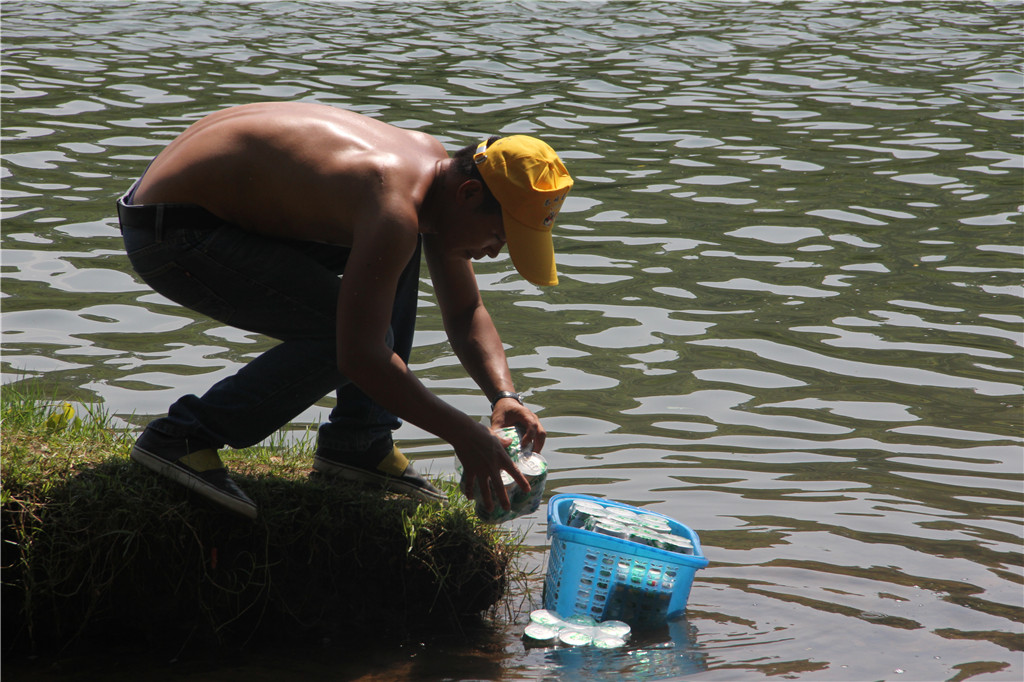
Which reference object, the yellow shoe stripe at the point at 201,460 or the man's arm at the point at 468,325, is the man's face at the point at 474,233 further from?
the yellow shoe stripe at the point at 201,460

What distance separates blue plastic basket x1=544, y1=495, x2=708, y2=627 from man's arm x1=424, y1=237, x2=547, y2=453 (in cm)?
54

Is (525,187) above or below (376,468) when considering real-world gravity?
above

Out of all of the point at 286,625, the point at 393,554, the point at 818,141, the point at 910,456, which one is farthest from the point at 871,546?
the point at 818,141

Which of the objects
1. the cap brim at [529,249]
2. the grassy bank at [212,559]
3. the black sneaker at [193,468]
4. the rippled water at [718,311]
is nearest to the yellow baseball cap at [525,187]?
the cap brim at [529,249]

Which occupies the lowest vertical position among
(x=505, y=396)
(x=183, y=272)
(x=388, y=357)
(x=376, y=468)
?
(x=376, y=468)

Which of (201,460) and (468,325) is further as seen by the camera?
(468,325)

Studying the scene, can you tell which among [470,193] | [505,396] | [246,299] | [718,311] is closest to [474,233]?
[470,193]

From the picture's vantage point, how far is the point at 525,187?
329 centimetres

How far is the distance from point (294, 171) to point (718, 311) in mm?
3743

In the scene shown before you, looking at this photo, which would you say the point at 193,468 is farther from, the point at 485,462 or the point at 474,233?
the point at 474,233

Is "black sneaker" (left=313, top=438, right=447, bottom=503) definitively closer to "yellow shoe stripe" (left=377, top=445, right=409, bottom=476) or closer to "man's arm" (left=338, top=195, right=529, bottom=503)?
"yellow shoe stripe" (left=377, top=445, right=409, bottom=476)

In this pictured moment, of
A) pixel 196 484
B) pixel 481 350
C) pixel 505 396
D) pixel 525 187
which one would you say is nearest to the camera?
pixel 525 187

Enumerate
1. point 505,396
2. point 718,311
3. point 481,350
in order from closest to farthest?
point 505,396
point 481,350
point 718,311

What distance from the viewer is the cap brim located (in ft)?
11.1
